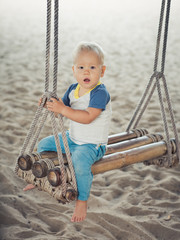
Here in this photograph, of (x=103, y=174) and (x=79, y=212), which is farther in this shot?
(x=103, y=174)

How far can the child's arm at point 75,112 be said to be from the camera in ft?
5.60

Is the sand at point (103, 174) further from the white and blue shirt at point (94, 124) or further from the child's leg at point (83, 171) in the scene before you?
the white and blue shirt at point (94, 124)

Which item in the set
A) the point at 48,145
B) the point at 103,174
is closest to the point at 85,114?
the point at 48,145

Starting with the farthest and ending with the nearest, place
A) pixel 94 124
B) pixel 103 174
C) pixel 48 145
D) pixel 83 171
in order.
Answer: pixel 103 174, pixel 48 145, pixel 94 124, pixel 83 171

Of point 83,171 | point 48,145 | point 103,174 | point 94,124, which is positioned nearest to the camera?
point 83,171

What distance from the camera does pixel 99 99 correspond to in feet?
6.11

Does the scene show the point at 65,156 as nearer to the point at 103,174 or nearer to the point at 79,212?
the point at 79,212

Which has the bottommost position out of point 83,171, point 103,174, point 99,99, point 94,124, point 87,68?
point 103,174

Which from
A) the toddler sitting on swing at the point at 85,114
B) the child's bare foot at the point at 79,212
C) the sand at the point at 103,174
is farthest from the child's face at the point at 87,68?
the sand at the point at 103,174

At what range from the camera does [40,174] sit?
1788 mm

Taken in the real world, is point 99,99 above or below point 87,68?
below

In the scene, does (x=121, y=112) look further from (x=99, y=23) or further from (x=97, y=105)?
(x=99, y=23)

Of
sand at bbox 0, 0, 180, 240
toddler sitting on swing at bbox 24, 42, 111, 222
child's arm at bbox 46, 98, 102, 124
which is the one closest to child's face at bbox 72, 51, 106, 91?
toddler sitting on swing at bbox 24, 42, 111, 222

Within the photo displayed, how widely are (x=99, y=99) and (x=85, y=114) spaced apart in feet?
0.38
